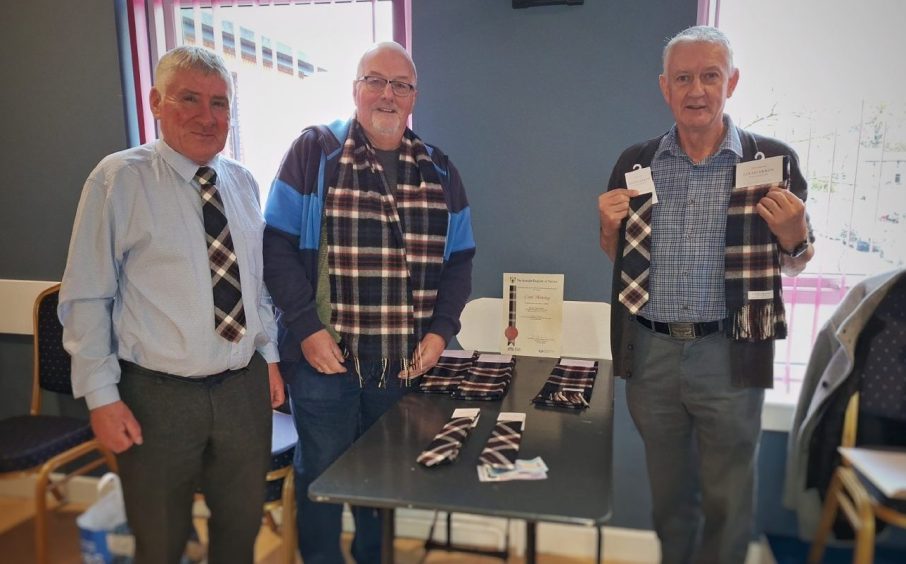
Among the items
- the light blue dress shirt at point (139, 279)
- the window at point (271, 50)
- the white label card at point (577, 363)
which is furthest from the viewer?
the window at point (271, 50)

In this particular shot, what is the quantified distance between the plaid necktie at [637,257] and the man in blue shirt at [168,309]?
1.03 meters

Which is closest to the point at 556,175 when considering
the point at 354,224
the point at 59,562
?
the point at 354,224

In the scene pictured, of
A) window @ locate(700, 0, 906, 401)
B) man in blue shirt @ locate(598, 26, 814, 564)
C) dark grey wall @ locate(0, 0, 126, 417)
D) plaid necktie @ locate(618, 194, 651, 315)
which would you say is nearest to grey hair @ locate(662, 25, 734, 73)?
man in blue shirt @ locate(598, 26, 814, 564)

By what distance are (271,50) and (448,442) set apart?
1845 millimetres

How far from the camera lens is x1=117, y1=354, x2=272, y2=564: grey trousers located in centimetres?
139

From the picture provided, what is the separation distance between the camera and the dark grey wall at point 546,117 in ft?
6.70

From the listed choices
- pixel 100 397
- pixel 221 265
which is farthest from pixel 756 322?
pixel 100 397

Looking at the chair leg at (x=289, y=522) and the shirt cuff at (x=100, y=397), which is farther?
the chair leg at (x=289, y=522)

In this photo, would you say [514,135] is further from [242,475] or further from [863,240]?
[242,475]

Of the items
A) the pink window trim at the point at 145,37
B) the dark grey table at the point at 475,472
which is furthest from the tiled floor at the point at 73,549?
the pink window trim at the point at 145,37

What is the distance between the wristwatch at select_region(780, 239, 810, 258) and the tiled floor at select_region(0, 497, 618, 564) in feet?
4.58

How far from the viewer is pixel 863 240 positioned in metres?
2.06

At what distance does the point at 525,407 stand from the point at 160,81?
1228 mm

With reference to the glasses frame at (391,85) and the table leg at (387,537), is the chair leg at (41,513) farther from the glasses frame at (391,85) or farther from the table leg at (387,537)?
the glasses frame at (391,85)
